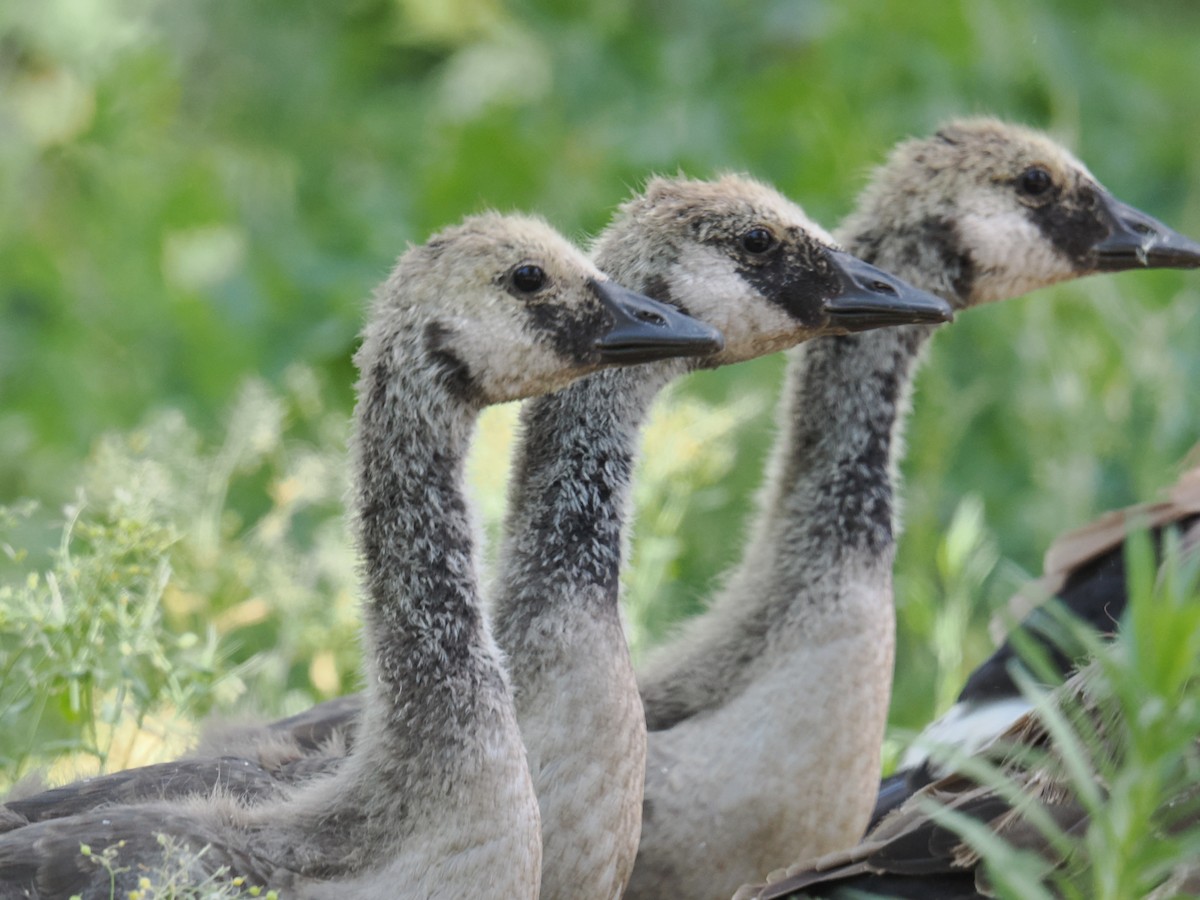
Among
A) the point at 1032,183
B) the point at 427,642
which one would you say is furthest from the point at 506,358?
the point at 1032,183

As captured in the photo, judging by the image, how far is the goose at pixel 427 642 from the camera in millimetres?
3215

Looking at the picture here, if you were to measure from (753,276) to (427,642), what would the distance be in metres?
1.04

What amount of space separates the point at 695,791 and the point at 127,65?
6010 millimetres

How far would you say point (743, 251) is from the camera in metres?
4.03

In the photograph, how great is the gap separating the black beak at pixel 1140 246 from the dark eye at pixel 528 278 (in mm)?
1484

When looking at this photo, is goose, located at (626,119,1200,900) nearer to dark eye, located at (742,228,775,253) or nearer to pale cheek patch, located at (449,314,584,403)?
dark eye, located at (742,228,775,253)

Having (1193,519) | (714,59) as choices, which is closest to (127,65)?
(714,59)

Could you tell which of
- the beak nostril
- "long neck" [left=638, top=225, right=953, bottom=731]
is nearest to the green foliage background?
"long neck" [left=638, top=225, right=953, bottom=731]

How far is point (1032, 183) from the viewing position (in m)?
4.53

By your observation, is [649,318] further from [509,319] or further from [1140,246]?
[1140,246]

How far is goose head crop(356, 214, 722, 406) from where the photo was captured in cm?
357

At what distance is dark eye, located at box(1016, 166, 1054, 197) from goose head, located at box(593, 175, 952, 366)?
60 centimetres

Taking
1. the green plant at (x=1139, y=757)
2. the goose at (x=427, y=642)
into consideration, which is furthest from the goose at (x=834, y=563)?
the green plant at (x=1139, y=757)

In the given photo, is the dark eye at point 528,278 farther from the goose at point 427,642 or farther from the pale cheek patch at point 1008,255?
the pale cheek patch at point 1008,255
